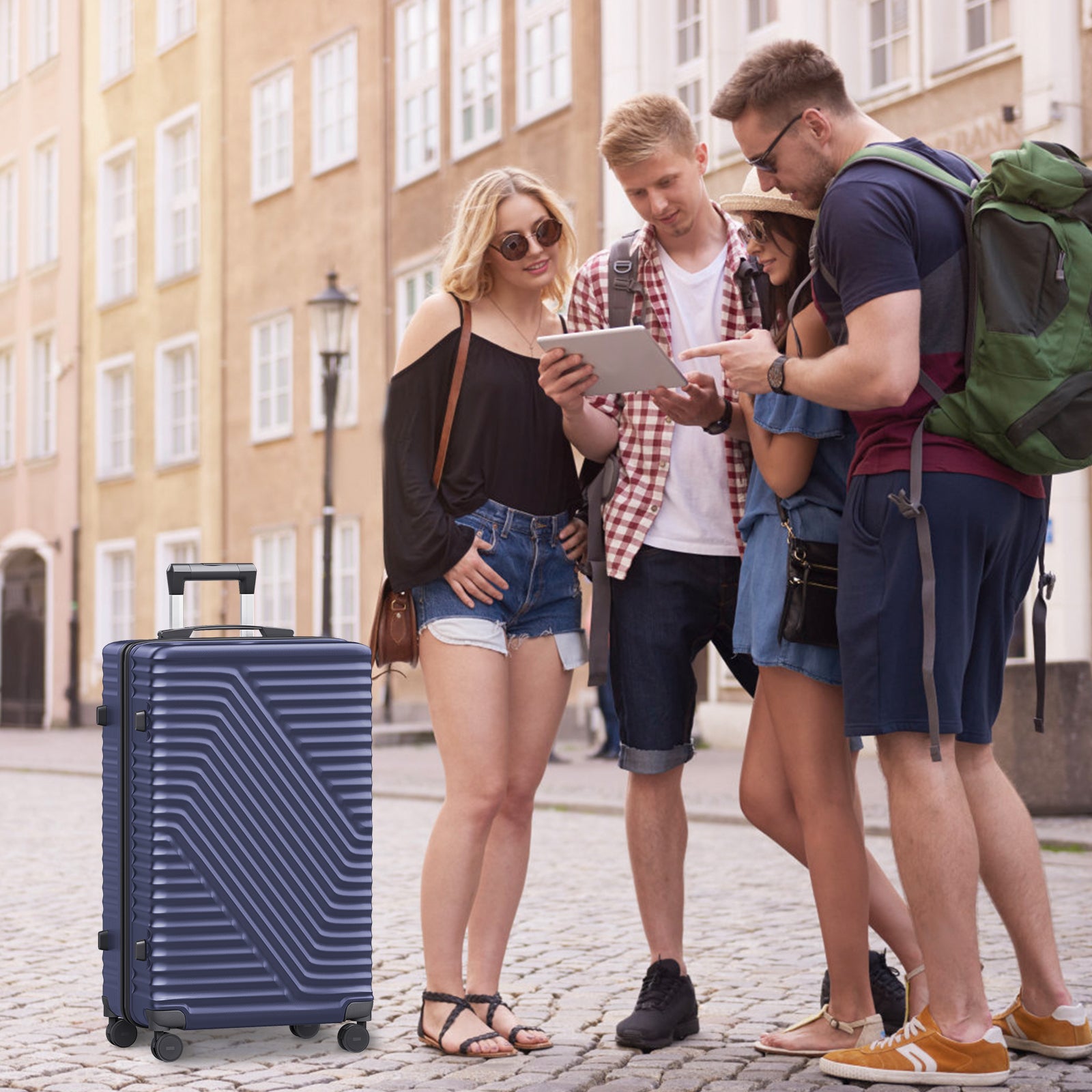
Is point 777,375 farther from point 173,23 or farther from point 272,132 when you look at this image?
point 173,23

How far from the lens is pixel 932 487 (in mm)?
3861

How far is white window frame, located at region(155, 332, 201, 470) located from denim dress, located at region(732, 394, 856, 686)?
25.1m

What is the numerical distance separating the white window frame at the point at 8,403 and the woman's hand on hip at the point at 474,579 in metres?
30.3

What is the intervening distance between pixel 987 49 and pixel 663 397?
12.8 metres

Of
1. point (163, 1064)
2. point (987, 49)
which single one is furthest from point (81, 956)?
point (987, 49)

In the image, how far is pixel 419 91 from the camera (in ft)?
80.7

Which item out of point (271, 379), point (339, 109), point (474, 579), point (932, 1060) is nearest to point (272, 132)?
point (339, 109)

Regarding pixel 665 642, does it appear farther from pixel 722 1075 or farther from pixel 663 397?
pixel 722 1075

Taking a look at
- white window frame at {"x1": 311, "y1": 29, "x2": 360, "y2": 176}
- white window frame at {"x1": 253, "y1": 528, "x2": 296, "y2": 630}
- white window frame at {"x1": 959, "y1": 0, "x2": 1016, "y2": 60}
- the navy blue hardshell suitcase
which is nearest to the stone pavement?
the navy blue hardshell suitcase

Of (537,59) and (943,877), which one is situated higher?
(537,59)

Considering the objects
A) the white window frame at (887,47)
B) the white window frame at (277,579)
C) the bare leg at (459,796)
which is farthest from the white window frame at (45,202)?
the bare leg at (459,796)

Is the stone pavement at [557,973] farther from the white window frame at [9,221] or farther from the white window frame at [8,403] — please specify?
the white window frame at [9,221]

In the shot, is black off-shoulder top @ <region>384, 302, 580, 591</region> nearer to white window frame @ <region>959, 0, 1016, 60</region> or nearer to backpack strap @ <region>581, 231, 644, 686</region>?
backpack strap @ <region>581, 231, 644, 686</region>

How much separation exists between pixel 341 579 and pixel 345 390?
7.91 feet
